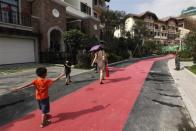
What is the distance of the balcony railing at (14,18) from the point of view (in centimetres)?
2274

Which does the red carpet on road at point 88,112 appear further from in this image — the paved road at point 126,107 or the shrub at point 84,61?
the shrub at point 84,61

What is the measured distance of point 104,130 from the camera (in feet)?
20.1

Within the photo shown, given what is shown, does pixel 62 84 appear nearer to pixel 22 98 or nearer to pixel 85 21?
pixel 22 98

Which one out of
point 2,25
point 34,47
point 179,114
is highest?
point 2,25

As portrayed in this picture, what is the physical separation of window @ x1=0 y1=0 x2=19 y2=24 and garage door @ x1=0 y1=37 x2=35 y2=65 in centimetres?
210

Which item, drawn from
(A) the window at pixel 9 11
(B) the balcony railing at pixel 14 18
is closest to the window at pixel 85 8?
(B) the balcony railing at pixel 14 18

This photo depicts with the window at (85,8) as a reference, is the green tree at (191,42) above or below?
below

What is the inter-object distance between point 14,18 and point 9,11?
84 cm

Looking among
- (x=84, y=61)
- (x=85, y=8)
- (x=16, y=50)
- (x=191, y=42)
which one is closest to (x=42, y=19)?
(x=16, y=50)

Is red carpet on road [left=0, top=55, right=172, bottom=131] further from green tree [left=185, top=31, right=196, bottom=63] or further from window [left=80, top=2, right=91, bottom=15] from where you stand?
window [left=80, top=2, right=91, bottom=15]

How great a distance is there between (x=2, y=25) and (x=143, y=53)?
38799 millimetres

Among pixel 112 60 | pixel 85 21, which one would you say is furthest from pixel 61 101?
pixel 85 21

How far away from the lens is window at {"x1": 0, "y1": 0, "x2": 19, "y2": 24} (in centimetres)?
2278

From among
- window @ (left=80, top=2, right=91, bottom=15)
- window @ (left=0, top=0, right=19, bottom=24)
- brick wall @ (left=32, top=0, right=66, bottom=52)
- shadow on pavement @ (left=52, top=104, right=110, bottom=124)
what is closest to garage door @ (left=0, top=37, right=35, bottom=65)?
brick wall @ (left=32, top=0, right=66, bottom=52)
